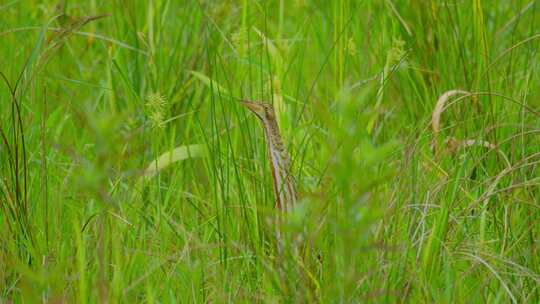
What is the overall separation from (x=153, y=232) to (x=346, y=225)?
118cm

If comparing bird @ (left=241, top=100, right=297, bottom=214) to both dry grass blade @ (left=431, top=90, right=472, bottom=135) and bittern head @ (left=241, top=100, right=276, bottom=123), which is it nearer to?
bittern head @ (left=241, top=100, right=276, bottom=123)

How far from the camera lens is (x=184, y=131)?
12.0ft

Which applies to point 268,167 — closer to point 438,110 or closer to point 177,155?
point 177,155

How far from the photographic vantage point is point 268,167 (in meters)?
2.92

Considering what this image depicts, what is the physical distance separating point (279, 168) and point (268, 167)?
0.44m

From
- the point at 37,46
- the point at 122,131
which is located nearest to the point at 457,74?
the point at 122,131

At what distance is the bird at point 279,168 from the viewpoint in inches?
97.3

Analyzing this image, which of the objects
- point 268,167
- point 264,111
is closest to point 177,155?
point 268,167

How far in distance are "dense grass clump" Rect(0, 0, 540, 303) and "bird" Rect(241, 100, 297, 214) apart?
7 centimetres

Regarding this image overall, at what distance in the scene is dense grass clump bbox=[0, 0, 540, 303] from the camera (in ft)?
7.32

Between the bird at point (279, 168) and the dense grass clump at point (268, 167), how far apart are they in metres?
0.07

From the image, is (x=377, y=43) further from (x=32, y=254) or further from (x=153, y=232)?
(x=32, y=254)

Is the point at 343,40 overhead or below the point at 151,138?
overhead

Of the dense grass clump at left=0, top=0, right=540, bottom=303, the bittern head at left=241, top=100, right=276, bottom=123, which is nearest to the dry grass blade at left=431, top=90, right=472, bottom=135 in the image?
the dense grass clump at left=0, top=0, right=540, bottom=303
